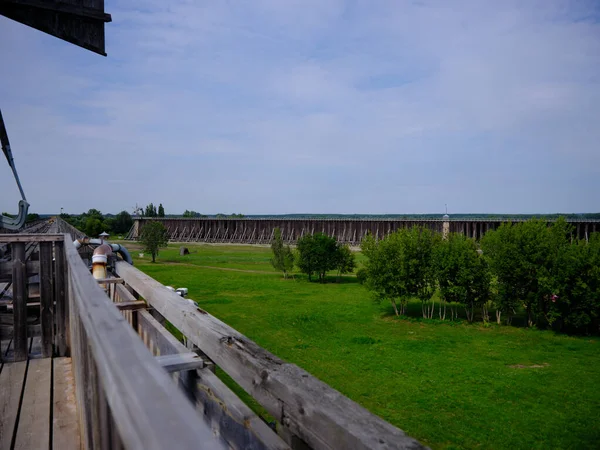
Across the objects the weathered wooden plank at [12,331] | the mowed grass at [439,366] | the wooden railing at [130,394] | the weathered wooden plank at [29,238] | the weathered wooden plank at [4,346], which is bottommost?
the mowed grass at [439,366]

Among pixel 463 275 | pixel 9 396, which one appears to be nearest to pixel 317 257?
pixel 463 275

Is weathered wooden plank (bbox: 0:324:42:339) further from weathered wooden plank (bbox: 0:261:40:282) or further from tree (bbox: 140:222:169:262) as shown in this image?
tree (bbox: 140:222:169:262)

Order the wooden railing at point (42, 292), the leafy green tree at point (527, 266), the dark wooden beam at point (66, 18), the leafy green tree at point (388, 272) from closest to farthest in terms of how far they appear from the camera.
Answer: the dark wooden beam at point (66, 18) → the wooden railing at point (42, 292) → the leafy green tree at point (527, 266) → the leafy green tree at point (388, 272)

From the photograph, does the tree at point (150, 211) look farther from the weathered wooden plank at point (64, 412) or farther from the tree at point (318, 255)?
the weathered wooden plank at point (64, 412)

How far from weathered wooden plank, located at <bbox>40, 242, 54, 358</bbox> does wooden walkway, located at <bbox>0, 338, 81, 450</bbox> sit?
0.60 ft

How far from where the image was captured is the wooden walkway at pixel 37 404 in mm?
2953

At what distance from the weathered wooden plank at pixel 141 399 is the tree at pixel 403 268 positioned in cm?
2652

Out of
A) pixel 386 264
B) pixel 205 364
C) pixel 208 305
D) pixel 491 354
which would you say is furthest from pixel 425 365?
pixel 205 364

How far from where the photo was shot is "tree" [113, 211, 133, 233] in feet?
339

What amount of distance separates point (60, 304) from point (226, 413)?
153 inches

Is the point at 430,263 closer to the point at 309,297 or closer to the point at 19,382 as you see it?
the point at 309,297

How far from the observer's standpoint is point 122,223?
107m

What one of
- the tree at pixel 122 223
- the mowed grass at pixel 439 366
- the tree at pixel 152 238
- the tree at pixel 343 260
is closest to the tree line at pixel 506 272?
the mowed grass at pixel 439 366

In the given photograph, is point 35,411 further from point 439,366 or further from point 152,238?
point 152,238
